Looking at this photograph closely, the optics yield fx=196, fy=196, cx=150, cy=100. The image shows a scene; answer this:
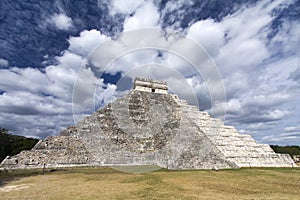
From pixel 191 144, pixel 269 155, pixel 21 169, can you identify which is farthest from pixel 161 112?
pixel 21 169

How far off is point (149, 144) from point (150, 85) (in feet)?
36.6

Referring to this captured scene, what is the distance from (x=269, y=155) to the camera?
1617cm

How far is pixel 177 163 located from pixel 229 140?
6924 mm

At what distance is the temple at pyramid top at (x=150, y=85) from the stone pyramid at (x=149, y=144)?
465cm

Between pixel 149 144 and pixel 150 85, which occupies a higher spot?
pixel 150 85

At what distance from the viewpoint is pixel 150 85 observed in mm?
25766

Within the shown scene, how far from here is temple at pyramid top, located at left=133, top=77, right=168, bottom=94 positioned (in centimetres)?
2516

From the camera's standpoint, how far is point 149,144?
16.1 meters

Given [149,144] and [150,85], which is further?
[150,85]

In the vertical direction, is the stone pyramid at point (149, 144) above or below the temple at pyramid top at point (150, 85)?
below

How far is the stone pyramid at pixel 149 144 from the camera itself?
531 inches

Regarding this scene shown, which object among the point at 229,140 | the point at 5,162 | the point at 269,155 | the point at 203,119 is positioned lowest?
the point at 5,162

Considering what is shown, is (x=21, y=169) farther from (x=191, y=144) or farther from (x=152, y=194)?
(x=191, y=144)

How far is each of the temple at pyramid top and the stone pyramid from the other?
4.65 meters
